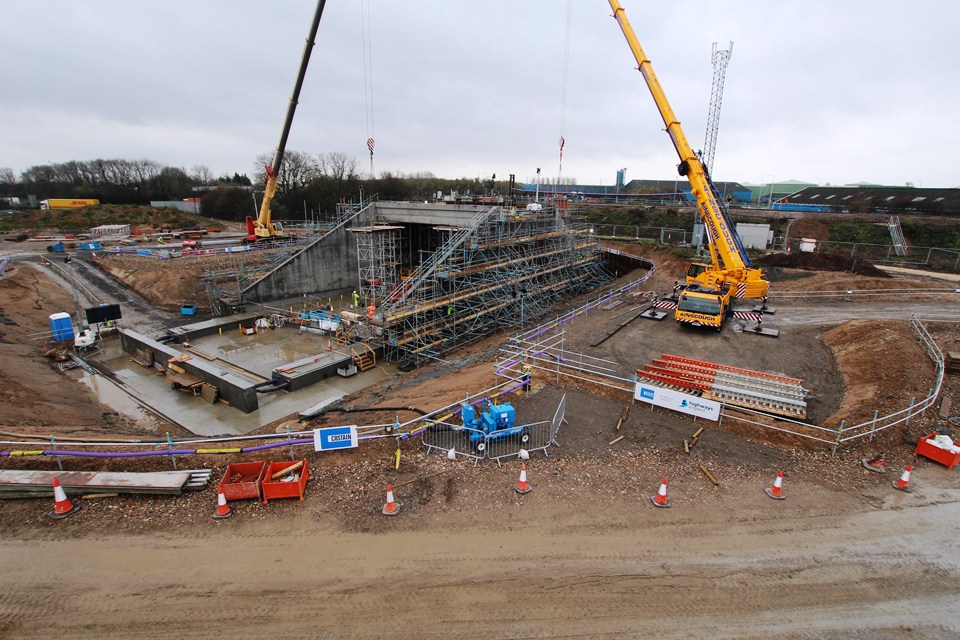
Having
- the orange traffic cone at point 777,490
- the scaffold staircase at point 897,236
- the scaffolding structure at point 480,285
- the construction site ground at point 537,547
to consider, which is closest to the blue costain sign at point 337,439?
the construction site ground at point 537,547

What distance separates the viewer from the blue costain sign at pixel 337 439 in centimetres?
1015

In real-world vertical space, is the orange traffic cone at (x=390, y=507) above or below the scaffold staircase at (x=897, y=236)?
below

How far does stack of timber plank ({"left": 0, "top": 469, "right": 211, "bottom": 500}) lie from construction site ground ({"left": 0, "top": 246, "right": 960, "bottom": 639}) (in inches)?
9.2

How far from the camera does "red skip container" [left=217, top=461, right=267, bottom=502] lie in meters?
8.56

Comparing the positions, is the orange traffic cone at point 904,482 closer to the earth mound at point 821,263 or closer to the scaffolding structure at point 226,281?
the earth mound at point 821,263

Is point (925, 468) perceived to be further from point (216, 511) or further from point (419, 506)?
Result: point (216, 511)

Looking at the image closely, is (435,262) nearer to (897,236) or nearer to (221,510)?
(221,510)

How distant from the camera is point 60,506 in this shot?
26.9ft

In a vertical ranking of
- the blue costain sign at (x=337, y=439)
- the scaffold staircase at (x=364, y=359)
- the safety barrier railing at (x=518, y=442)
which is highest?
Result: the blue costain sign at (x=337, y=439)

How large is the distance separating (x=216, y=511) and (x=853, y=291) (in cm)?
2964

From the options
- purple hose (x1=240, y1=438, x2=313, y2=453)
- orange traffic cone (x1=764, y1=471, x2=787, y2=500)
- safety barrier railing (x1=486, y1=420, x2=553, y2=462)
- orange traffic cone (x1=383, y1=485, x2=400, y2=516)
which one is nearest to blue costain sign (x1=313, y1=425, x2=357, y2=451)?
purple hose (x1=240, y1=438, x2=313, y2=453)

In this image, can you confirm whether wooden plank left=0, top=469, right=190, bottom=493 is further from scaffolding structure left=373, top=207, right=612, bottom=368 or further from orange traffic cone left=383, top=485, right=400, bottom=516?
scaffolding structure left=373, top=207, right=612, bottom=368

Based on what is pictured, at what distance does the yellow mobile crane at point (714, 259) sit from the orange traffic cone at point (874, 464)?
9.49m

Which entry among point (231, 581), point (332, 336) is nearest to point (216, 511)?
point (231, 581)
